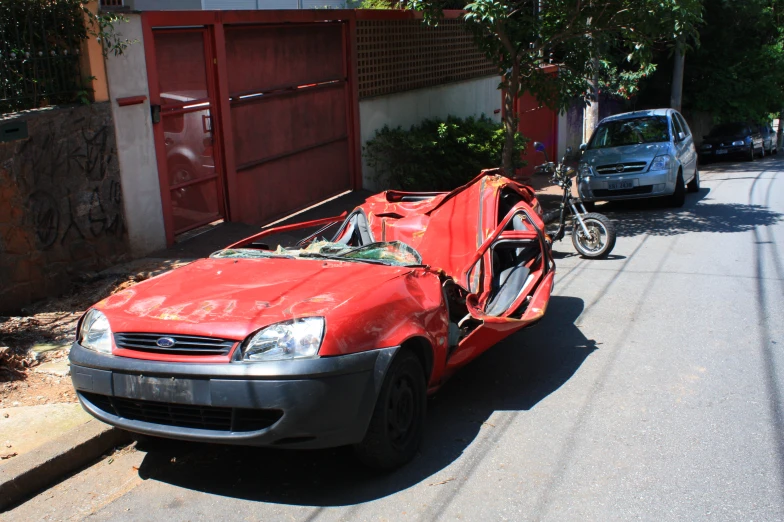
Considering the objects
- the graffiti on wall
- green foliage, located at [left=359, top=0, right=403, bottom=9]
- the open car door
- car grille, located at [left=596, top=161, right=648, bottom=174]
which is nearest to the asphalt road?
the open car door

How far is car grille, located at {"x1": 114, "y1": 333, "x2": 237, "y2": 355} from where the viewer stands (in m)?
4.08

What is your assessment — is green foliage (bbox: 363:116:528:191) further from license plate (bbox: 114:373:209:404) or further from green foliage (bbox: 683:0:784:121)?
green foliage (bbox: 683:0:784:121)

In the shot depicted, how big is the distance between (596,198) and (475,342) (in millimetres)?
9650

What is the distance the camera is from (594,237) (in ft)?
33.3

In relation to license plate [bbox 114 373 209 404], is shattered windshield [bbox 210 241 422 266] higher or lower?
higher

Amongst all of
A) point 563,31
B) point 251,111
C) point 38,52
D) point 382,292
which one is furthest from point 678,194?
point 382,292

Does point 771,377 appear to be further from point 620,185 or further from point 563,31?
point 620,185

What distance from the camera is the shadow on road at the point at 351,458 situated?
173 inches

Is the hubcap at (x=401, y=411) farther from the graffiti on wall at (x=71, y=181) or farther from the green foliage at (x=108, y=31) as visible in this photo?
the green foliage at (x=108, y=31)

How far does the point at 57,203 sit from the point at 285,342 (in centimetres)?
482

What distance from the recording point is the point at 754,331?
6.93 meters

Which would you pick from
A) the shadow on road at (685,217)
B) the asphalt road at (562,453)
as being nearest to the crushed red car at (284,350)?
the asphalt road at (562,453)

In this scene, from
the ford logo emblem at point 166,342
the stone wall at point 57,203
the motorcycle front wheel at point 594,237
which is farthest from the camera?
the motorcycle front wheel at point 594,237

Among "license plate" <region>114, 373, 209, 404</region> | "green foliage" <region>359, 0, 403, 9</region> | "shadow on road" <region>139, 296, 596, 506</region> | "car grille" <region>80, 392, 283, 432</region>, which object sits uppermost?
"green foliage" <region>359, 0, 403, 9</region>
